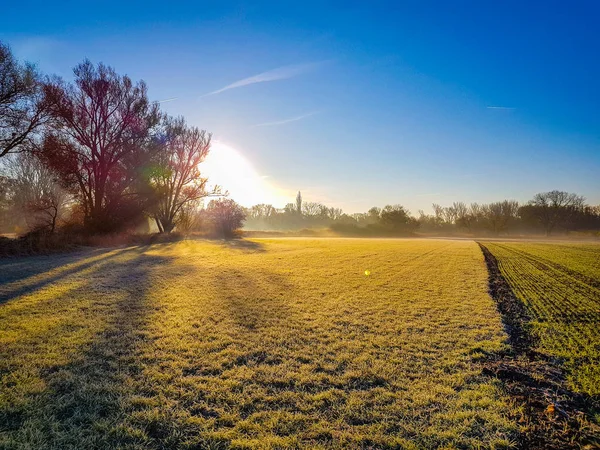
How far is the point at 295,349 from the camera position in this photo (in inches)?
219

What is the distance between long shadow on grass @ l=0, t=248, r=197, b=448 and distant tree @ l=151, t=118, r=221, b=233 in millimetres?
29154

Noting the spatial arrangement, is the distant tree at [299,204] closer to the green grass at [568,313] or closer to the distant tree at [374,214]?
the distant tree at [374,214]

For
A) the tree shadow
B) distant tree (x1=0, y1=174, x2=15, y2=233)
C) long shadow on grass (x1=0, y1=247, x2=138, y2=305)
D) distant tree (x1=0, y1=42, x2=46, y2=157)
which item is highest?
distant tree (x1=0, y1=42, x2=46, y2=157)

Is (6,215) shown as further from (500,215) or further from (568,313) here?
(500,215)

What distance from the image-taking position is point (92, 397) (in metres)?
3.72

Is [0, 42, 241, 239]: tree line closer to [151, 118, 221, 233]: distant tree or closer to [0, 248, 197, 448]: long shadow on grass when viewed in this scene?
[151, 118, 221, 233]: distant tree

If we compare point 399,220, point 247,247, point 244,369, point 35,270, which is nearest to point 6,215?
point 247,247

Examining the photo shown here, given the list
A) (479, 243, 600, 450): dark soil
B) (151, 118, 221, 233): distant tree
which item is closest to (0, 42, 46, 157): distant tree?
(151, 118, 221, 233): distant tree

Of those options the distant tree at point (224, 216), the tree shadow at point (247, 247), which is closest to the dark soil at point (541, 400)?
the tree shadow at point (247, 247)

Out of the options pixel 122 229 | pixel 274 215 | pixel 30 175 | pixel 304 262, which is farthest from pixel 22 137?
pixel 274 215

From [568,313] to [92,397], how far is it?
1111 centimetres

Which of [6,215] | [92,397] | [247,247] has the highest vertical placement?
[6,215]

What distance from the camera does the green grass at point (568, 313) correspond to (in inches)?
194

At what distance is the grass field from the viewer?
324 cm
